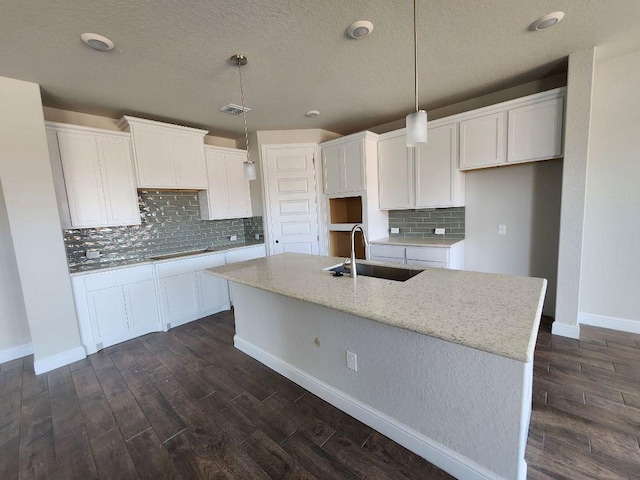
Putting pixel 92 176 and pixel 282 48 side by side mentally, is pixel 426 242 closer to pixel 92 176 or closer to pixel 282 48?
pixel 282 48

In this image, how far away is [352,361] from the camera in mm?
1803

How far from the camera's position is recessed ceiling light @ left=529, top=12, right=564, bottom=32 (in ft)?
6.11

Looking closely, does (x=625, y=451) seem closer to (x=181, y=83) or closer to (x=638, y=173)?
(x=638, y=173)

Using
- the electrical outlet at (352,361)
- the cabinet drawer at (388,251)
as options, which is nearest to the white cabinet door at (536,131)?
the cabinet drawer at (388,251)

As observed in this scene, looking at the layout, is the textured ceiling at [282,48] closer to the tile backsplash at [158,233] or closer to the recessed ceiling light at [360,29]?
the recessed ceiling light at [360,29]

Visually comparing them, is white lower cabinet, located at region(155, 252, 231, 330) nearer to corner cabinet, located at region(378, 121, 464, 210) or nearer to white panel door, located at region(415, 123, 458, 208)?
corner cabinet, located at region(378, 121, 464, 210)

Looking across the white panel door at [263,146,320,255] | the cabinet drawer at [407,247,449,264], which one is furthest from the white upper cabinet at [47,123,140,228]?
the cabinet drawer at [407,247,449,264]

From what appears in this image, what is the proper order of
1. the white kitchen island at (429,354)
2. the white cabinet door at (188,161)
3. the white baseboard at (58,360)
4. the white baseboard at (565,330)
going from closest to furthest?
the white kitchen island at (429,354) → the white baseboard at (58,360) → the white baseboard at (565,330) → the white cabinet door at (188,161)

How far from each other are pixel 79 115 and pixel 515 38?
4.42m

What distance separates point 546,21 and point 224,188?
3836 millimetres

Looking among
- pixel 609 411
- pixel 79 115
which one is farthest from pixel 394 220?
pixel 79 115

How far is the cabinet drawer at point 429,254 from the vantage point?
3.24 meters

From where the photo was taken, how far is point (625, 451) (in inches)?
59.0

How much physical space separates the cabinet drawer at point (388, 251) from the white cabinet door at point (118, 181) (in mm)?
3044
